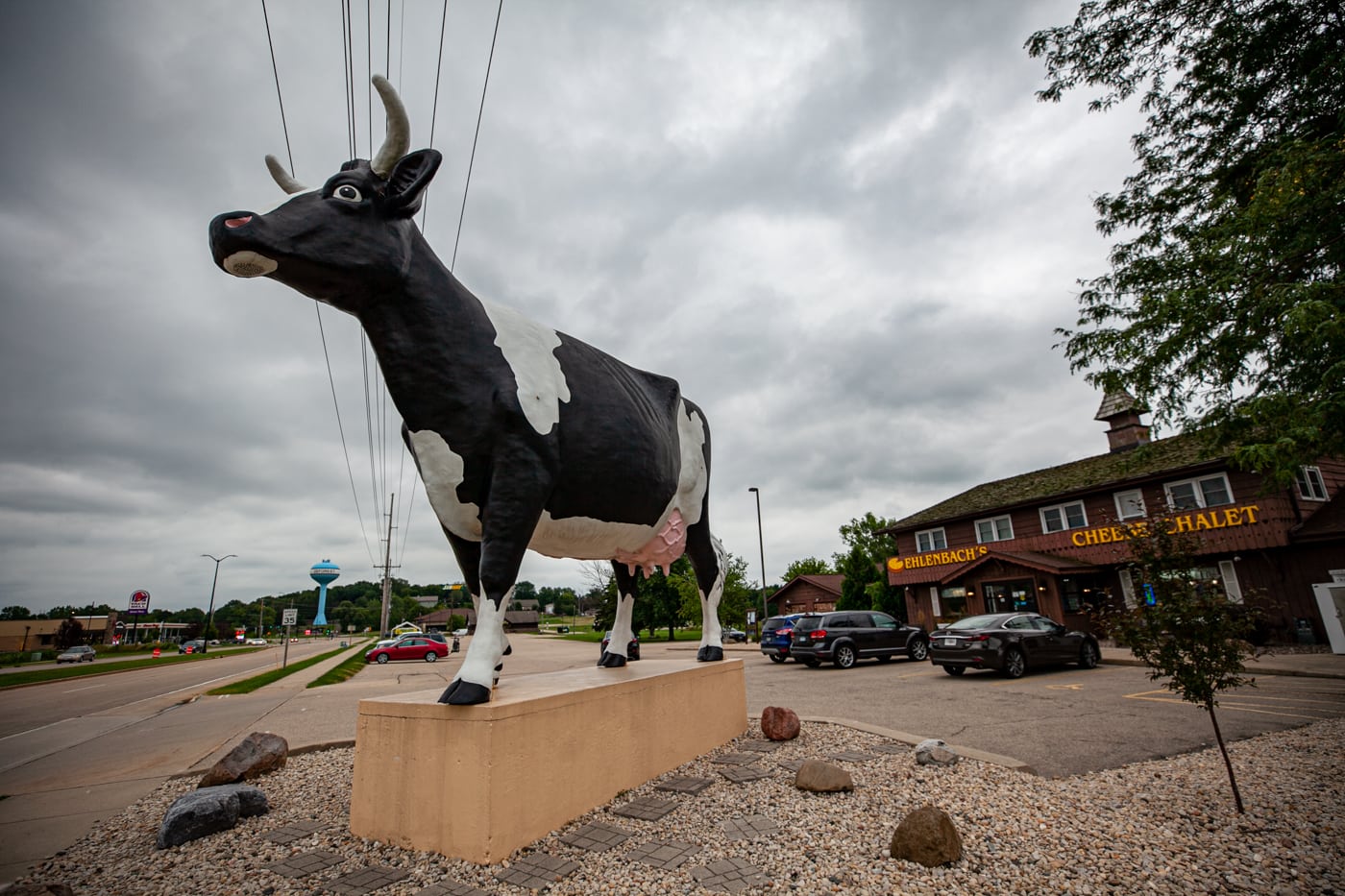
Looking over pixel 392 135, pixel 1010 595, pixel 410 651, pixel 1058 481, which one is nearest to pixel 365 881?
pixel 392 135

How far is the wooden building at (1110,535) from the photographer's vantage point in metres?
16.0

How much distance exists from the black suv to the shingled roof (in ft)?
23.5

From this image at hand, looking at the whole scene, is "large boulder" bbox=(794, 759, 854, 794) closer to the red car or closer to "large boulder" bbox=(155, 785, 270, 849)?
"large boulder" bbox=(155, 785, 270, 849)

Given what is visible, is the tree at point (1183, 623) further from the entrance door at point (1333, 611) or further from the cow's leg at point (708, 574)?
the entrance door at point (1333, 611)

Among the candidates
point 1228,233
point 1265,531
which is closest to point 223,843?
point 1228,233

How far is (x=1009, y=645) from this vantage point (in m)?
12.0

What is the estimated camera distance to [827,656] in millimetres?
14969

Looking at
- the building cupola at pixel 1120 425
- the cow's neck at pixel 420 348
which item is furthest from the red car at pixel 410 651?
the building cupola at pixel 1120 425

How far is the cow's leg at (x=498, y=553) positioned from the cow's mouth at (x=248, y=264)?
4.57 ft

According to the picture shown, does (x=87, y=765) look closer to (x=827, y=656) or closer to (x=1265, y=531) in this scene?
(x=827, y=656)

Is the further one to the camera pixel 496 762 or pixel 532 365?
pixel 532 365

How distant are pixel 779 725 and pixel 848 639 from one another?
33.8 feet

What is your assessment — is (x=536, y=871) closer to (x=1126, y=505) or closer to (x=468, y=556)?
(x=468, y=556)

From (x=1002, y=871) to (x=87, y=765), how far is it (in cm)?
887
